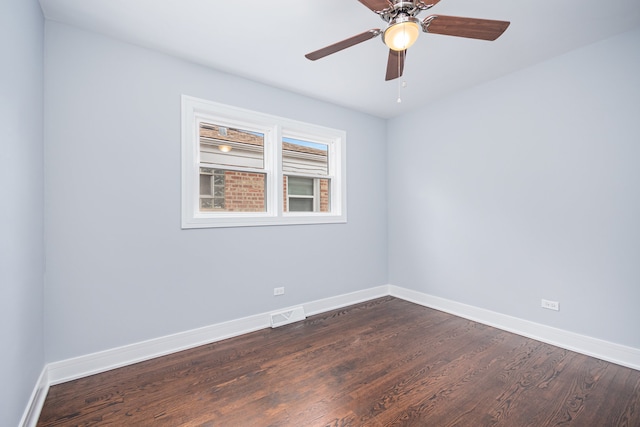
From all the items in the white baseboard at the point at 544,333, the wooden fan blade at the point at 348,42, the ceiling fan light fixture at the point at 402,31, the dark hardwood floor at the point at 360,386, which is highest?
the wooden fan blade at the point at 348,42

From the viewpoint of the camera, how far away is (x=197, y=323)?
269cm

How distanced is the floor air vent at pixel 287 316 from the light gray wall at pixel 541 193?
5.71 feet

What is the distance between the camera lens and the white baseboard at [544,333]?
91.1 inches

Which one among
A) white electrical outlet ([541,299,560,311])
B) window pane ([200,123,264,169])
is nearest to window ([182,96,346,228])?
window pane ([200,123,264,169])

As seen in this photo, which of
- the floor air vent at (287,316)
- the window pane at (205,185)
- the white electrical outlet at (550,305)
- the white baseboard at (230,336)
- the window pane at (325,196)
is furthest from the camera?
the window pane at (325,196)

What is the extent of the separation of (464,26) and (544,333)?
2.86 meters

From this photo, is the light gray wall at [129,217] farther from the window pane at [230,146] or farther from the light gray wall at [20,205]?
the window pane at [230,146]

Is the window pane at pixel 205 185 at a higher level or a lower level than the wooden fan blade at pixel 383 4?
lower

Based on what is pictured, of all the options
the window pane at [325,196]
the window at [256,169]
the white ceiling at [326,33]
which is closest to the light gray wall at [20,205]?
the white ceiling at [326,33]

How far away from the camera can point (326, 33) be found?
227cm

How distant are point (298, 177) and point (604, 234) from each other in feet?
10.0

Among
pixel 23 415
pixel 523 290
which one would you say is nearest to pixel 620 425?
pixel 523 290

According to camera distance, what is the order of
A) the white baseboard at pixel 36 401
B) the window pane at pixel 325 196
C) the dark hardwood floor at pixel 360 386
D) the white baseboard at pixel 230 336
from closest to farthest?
1. the white baseboard at pixel 36 401
2. the dark hardwood floor at pixel 360 386
3. the white baseboard at pixel 230 336
4. the window pane at pixel 325 196

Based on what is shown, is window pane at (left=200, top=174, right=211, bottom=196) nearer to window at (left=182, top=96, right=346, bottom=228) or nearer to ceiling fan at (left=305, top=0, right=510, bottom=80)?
window at (left=182, top=96, right=346, bottom=228)
